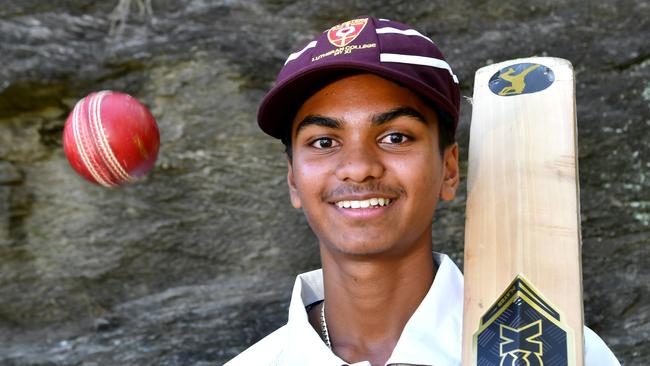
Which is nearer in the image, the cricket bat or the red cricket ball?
the cricket bat

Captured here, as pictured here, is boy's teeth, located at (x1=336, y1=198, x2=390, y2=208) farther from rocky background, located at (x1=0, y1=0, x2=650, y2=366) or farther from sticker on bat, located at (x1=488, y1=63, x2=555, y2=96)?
rocky background, located at (x1=0, y1=0, x2=650, y2=366)

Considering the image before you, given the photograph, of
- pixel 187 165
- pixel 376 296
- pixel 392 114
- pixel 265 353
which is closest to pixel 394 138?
pixel 392 114

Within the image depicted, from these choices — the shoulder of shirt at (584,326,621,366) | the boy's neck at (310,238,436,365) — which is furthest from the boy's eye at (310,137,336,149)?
the shoulder of shirt at (584,326,621,366)

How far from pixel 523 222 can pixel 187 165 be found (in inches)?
58.7

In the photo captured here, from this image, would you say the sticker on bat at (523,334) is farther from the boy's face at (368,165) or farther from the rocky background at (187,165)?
the rocky background at (187,165)

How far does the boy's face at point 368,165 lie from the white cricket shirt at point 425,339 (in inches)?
5.1

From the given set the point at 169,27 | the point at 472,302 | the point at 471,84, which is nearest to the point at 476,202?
the point at 472,302

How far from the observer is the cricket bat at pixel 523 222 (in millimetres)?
1831

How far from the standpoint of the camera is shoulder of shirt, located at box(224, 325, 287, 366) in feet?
6.66

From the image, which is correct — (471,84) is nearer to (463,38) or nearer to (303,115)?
(463,38)

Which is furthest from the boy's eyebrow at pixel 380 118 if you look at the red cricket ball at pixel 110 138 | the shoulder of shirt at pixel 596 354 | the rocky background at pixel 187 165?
the rocky background at pixel 187 165

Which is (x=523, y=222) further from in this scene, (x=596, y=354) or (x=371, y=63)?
(x=371, y=63)

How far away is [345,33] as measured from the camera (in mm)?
1826

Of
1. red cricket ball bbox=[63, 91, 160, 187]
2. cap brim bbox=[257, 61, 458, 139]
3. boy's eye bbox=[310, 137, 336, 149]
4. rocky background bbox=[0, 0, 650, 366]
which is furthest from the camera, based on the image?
rocky background bbox=[0, 0, 650, 366]
